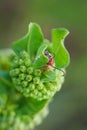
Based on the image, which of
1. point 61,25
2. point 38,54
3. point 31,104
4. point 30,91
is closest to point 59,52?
point 38,54

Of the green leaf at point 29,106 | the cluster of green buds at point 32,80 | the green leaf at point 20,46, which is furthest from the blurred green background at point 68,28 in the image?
the cluster of green buds at point 32,80

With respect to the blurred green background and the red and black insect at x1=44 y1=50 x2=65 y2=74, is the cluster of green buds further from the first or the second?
the blurred green background

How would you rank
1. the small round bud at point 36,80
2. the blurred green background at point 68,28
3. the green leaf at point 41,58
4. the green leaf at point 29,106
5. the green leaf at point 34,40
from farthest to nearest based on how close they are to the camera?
1. the blurred green background at point 68,28
2. the green leaf at point 29,106
3. the green leaf at point 34,40
4. the small round bud at point 36,80
5. the green leaf at point 41,58

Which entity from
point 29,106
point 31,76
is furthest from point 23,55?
point 29,106

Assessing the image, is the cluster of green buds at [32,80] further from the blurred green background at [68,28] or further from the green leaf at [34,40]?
the blurred green background at [68,28]

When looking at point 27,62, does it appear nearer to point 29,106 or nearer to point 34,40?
point 34,40

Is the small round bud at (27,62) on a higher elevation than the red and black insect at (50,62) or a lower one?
higher

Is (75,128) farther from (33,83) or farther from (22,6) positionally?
(33,83)
